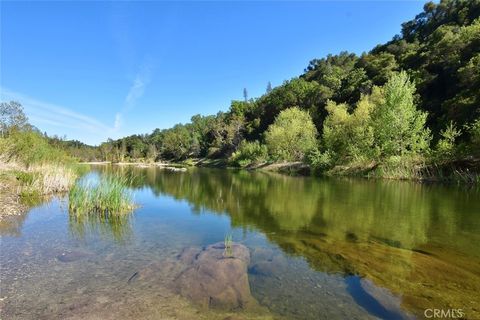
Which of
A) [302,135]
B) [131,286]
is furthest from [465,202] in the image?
[302,135]

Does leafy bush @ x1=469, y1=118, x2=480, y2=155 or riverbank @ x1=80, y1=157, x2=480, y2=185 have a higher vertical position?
leafy bush @ x1=469, y1=118, x2=480, y2=155

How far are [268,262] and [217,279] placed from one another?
1.94 metres

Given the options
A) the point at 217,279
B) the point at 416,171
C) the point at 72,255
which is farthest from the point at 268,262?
the point at 416,171

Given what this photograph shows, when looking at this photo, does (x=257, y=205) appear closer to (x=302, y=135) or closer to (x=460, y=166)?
(x=460, y=166)

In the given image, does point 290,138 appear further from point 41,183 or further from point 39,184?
point 39,184

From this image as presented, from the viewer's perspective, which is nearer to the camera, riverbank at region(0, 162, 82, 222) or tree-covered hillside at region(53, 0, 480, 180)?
riverbank at region(0, 162, 82, 222)

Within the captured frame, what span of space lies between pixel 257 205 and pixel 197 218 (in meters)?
4.74

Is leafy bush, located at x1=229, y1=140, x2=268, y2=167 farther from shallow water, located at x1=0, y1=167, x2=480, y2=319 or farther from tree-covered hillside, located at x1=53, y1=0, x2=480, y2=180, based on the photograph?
shallow water, located at x1=0, y1=167, x2=480, y2=319

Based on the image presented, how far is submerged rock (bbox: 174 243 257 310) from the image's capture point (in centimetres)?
675

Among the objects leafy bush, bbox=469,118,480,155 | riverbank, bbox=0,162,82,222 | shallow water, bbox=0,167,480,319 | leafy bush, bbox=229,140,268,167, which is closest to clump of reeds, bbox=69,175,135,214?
shallow water, bbox=0,167,480,319

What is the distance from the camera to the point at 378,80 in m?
73.6

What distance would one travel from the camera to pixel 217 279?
305 inches

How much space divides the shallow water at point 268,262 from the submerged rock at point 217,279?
0.23m

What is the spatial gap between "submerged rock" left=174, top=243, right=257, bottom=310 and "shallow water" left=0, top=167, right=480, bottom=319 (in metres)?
0.23
